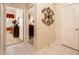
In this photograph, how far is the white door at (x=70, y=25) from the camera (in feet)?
4.79

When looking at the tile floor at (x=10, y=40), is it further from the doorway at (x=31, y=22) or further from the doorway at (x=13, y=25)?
the doorway at (x=31, y=22)

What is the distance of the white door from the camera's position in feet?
4.79

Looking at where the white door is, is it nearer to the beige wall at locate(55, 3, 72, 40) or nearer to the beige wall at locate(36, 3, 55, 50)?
the beige wall at locate(55, 3, 72, 40)

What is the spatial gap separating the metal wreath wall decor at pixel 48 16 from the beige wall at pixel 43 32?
0.13 feet

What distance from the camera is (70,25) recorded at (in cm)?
148

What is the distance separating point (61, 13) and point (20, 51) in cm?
78

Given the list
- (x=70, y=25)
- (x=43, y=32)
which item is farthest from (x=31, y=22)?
(x=70, y=25)

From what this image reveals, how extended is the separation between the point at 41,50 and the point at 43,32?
253 mm

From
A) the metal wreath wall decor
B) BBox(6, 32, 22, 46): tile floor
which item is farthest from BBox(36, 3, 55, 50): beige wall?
BBox(6, 32, 22, 46): tile floor

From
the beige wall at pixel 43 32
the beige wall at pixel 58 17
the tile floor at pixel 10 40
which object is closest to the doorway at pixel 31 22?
the beige wall at pixel 43 32

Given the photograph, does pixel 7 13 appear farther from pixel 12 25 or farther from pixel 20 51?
pixel 20 51

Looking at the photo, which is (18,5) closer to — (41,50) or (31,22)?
(31,22)

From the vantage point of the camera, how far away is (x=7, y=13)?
146 centimetres
